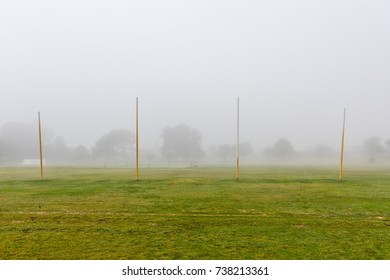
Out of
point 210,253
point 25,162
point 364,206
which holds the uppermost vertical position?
point 210,253

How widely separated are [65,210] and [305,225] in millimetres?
9962

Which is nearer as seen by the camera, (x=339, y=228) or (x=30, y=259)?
(x=30, y=259)

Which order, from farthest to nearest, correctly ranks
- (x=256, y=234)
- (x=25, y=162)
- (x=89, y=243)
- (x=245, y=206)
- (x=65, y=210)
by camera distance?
(x=25, y=162), (x=245, y=206), (x=65, y=210), (x=256, y=234), (x=89, y=243)

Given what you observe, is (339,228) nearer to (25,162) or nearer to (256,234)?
(256,234)

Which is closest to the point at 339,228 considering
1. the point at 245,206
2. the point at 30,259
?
the point at 245,206

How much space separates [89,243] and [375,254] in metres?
7.58

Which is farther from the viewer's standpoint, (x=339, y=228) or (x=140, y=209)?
(x=140, y=209)

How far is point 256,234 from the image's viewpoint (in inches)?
329

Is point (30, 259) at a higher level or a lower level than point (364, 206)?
higher

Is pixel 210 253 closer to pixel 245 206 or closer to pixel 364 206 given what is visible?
pixel 245 206

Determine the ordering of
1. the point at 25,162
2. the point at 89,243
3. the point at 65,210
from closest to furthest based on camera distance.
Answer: the point at 89,243, the point at 65,210, the point at 25,162

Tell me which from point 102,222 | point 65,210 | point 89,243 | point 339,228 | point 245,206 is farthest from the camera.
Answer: point 245,206

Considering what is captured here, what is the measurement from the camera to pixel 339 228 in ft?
30.1

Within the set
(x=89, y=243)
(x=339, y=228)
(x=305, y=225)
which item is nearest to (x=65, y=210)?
(x=89, y=243)
